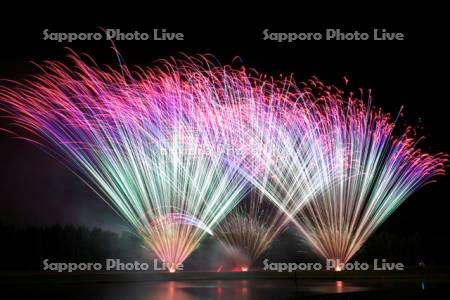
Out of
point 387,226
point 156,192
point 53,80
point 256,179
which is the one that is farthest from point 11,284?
point 387,226

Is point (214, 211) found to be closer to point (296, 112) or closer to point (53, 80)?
point (296, 112)

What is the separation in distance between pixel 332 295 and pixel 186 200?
31.0 ft

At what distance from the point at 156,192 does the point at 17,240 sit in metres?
15.1

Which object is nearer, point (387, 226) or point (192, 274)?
point (192, 274)

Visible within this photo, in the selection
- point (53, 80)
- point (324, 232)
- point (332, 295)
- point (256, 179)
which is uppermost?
point (53, 80)

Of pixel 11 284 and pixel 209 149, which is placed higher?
pixel 209 149

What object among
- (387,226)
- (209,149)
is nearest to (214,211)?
(209,149)

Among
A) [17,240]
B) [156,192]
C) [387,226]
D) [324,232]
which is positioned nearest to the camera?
[156,192]

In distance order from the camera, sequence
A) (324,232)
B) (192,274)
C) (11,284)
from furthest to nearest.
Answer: (324,232), (192,274), (11,284)

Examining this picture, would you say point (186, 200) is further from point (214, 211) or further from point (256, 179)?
point (256, 179)

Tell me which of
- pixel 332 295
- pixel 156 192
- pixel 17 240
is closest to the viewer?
pixel 332 295

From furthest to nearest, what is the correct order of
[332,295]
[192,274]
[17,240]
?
[17,240]
[192,274]
[332,295]

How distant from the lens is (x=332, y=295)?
63.3 ft

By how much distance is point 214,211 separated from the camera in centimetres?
2688
